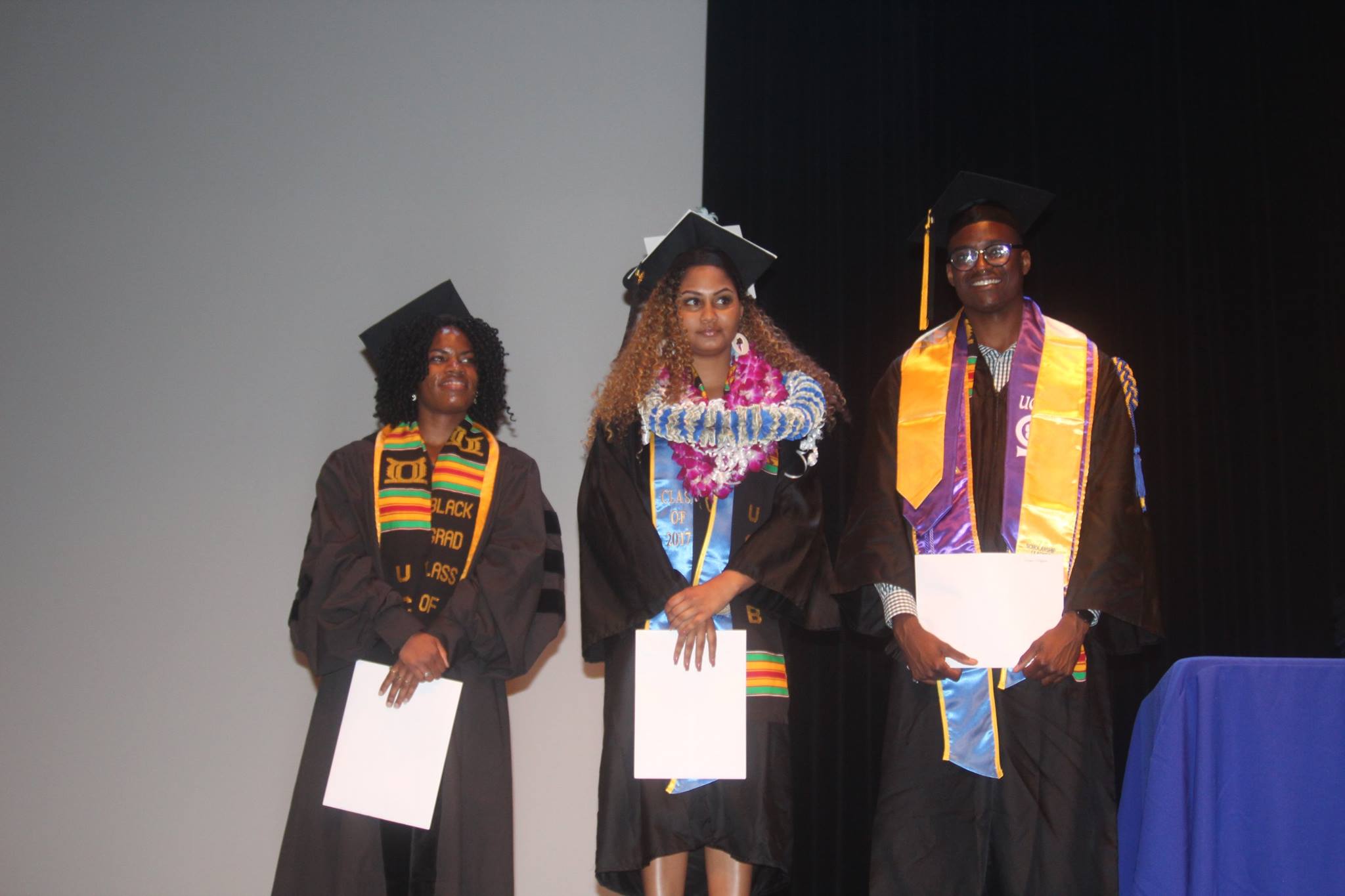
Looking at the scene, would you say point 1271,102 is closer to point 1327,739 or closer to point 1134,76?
point 1134,76

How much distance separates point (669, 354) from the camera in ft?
10.9

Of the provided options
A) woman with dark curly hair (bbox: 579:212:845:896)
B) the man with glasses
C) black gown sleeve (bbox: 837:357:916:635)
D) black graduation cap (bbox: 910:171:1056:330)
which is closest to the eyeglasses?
the man with glasses

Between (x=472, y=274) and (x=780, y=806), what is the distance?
2.70 metres

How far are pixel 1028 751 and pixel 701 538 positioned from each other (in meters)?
0.98

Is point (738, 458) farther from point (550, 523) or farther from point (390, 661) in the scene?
point (390, 661)

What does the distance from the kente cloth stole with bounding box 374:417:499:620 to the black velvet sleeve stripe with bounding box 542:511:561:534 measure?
0.57ft

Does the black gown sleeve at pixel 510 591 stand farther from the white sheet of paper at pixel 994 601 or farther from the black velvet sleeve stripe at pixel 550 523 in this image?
the white sheet of paper at pixel 994 601

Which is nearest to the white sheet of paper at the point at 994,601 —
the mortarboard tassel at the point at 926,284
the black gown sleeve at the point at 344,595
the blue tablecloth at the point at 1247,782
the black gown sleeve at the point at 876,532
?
the black gown sleeve at the point at 876,532

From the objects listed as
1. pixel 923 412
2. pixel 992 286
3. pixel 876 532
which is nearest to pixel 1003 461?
pixel 923 412

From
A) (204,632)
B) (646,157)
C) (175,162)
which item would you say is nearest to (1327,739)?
(646,157)

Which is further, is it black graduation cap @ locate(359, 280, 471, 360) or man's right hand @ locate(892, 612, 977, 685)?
black graduation cap @ locate(359, 280, 471, 360)

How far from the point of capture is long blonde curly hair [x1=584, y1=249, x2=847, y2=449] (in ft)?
10.6

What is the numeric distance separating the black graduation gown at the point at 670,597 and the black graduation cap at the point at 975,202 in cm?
80

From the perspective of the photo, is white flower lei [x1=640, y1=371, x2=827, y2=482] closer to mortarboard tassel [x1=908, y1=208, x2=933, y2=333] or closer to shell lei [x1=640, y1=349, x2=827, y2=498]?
shell lei [x1=640, y1=349, x2=827, y2=498]
